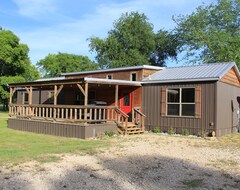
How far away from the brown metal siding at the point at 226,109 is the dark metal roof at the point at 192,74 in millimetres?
590

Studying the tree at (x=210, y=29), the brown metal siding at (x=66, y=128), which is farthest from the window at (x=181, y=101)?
the tree at (x=210, y=29)

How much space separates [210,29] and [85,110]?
28050 mm

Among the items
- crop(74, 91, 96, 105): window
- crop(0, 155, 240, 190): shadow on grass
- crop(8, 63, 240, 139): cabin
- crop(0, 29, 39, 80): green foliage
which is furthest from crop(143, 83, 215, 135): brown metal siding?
crop(0, 29, 39, 80): green foliage

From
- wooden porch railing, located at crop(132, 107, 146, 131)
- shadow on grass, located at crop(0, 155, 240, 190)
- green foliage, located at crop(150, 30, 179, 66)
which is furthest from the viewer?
green foliage, located at crop(150, 30, 179, 66)

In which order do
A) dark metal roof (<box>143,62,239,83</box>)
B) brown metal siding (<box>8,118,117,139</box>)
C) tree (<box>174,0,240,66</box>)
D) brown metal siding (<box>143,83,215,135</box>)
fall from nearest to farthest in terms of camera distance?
brown metal siding (<box>8,118,117,139</box>)
brown metal siding (<box>143,83,215,135</box>)
dark metal roof (<box>143,62,239,83</box>)
tree (<box>174,0,240,66</box>)

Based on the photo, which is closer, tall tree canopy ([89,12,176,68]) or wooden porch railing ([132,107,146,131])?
wooden porch railing ([132,107,146,131])

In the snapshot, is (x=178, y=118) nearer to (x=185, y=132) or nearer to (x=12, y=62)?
(x=185, y=132)

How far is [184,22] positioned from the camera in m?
39.3

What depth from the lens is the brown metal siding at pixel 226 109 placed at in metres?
14.5

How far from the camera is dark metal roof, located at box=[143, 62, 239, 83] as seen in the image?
14.4 m

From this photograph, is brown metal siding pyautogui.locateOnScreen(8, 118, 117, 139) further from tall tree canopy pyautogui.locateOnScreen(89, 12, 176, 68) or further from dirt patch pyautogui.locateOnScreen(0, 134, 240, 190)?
tall tree canopy pyautogui.locateOnScreen(89, 12, 176, 68)

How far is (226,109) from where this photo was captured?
51.5 feet

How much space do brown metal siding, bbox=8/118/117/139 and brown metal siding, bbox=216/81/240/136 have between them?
16.8 feet

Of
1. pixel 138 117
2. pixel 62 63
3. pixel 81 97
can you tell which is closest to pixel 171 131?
pixel 138 117
